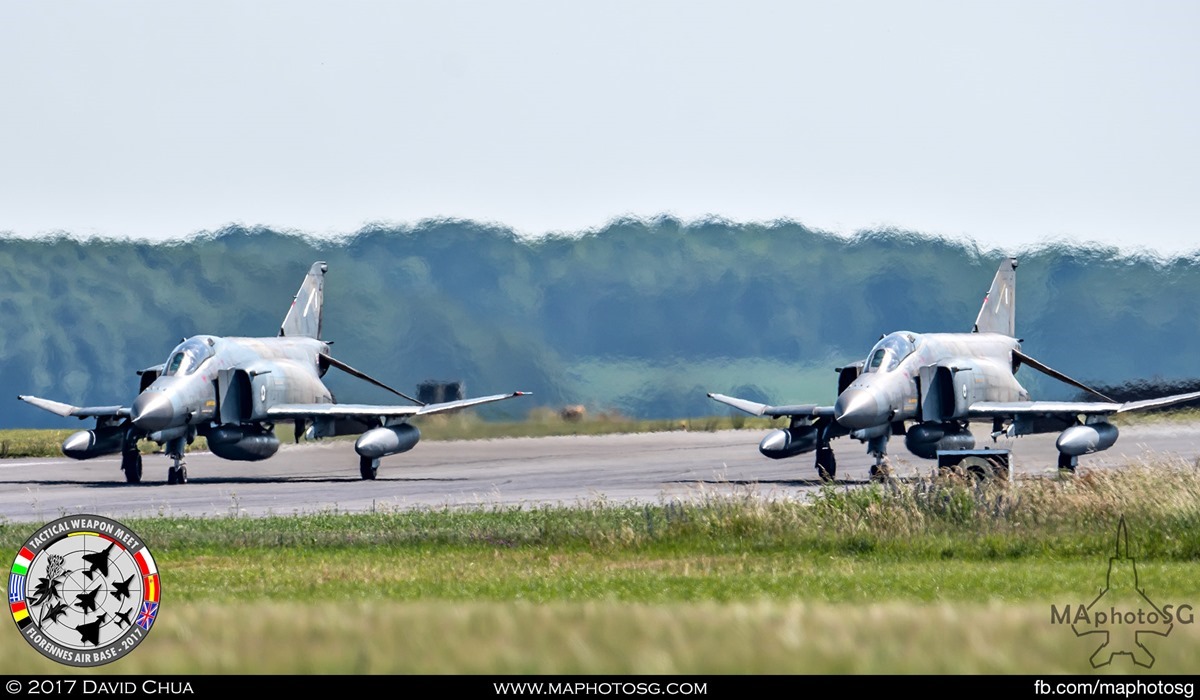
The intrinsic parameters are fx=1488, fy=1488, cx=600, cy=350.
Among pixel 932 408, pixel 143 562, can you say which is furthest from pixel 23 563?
pixel 932 408

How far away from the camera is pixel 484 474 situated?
36594 millimetres

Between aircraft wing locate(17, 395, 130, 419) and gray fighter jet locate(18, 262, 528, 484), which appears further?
aircraft wing locate(17, 395, 130, 419)

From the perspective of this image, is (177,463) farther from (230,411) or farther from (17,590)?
(17,590)

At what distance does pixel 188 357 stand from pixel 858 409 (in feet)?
49.8

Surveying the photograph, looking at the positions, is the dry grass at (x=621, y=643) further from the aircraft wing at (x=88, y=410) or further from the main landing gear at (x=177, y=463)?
the aircraft wing at (x=88, y=410)

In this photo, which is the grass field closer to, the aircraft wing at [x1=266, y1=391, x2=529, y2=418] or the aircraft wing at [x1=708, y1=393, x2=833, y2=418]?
the aircraft wing at [x1=708, y1=393, x2=833, y2=418]

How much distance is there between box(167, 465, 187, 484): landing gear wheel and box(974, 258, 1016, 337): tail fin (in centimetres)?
2000

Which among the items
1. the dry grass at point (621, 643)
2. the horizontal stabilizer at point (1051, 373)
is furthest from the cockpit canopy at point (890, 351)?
the dry grass at point (621, 643)

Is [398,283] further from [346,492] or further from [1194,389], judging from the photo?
[1194,389]

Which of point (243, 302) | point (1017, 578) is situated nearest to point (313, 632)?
point (1017, 578)

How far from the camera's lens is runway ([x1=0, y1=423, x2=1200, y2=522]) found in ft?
86.4

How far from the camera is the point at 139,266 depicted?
74.1 meters

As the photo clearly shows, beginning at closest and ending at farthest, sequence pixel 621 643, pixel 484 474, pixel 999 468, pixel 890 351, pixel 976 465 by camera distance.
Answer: pixel 621 643, pixel 999 468, pixel 976 465, pixel 890 351, pixel 484 474

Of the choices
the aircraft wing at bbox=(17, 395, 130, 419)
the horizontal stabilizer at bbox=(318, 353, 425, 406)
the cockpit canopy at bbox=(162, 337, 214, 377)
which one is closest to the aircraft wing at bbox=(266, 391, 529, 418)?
the cockpit canopy at bbox=(162, 337, 214, 377)
